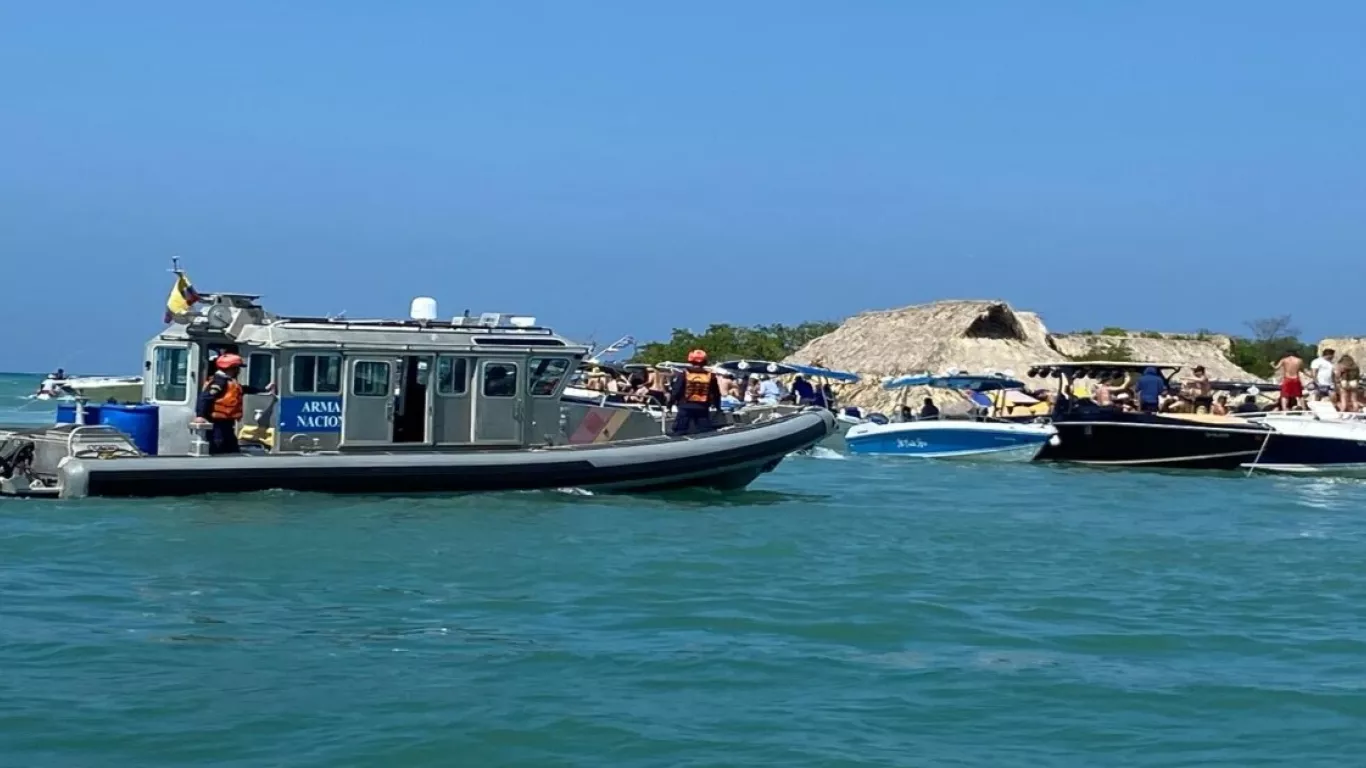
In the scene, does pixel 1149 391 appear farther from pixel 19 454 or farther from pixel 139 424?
pixel 19 454

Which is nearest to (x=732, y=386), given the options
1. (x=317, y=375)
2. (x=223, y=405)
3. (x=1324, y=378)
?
(x=1324, y=378)

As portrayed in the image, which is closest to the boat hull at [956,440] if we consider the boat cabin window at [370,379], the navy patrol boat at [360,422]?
the navy patrol boat at [360,422]

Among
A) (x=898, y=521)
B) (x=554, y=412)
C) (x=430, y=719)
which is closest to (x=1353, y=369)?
(x=898, y=521)

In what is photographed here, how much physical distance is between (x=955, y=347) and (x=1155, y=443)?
21865mm

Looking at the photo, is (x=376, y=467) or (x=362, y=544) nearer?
(x=362, y=544)

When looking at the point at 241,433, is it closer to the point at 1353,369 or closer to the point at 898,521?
the point at 898,521

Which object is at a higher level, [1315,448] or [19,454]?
[1315,448]

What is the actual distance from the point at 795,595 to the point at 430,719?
4208 millimetres

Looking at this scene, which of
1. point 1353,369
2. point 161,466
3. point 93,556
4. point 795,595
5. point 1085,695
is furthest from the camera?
point 1353,369

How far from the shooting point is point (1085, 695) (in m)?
8.84

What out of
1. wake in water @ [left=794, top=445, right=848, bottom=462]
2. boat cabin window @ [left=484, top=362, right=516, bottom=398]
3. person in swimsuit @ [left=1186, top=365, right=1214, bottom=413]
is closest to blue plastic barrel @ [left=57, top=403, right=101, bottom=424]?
boat cabin window @ [left=484, top=362, right=516, bottom=398]

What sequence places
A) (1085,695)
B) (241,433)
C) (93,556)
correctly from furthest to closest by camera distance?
1. (241,433)
2. (93,556)
3. (1085,695)

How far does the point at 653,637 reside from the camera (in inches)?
398

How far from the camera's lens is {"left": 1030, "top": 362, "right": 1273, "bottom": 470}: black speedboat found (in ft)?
79.0
